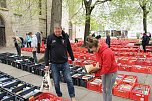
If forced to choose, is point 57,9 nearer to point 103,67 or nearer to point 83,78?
point 83,78

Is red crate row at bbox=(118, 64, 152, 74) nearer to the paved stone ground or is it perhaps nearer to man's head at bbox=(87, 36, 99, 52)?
the paved stone ground

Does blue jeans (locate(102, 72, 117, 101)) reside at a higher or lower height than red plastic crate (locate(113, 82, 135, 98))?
higher

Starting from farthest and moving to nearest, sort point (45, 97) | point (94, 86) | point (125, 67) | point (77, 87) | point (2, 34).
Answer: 1. point (2, 34)
2. point (125, 67)
3. point (77, 87)
4. point (94, 86)
5. point (45, 97)

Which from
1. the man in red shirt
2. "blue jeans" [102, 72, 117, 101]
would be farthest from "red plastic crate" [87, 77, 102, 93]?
the man in red shirt

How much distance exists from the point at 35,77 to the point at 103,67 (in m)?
4.27

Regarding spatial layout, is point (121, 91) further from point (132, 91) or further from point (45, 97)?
point (45, 97)

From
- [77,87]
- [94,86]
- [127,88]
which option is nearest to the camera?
[127,88]

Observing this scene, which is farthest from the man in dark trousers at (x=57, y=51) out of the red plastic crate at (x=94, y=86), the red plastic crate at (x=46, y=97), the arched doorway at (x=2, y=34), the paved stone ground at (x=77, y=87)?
the arched doorway at (x=2, y=34)

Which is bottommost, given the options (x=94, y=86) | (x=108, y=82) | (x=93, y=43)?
(x=94, y=86)

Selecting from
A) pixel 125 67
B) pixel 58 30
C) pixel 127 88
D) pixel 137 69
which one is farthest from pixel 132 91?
pixel 125 67

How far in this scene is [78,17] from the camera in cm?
1897

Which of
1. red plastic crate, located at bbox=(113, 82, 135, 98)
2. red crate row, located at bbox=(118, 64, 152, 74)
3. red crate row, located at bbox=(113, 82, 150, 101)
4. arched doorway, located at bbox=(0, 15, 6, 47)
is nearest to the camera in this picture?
red crate row, located at bbox=(113, 82, 150, 101)

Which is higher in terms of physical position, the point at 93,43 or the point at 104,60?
the point at 93,43

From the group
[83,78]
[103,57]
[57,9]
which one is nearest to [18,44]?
[57,9]
